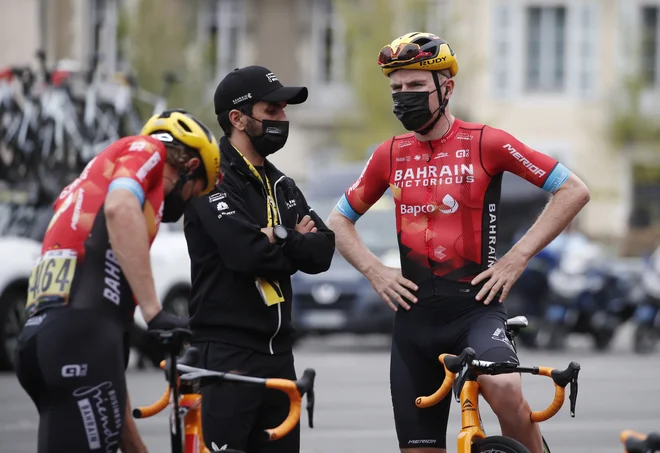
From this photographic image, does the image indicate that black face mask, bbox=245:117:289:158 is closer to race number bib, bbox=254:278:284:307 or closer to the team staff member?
the team staff member

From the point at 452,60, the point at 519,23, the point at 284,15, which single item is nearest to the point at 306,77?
the point at 284,15

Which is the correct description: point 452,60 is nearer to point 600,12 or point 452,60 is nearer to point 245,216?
point 245,216

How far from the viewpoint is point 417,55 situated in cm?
706

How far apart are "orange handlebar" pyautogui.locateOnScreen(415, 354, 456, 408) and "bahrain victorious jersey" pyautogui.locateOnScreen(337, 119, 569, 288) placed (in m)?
0.62

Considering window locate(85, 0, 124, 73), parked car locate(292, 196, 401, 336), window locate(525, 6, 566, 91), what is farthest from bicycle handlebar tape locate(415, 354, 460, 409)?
window locate(525, 6, 566, 91)

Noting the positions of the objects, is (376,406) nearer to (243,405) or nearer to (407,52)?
(407,52)

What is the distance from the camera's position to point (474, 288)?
23.0 feet

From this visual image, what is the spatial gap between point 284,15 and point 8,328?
115 feet

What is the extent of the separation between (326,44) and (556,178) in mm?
43306

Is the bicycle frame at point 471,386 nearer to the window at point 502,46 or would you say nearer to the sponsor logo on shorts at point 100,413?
the sponsor logo on shorts at point 100,413

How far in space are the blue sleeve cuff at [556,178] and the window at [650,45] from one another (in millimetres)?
41268

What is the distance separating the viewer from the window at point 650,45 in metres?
47.6

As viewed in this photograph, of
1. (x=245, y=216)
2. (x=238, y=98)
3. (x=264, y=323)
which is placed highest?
(x=238, y=98)

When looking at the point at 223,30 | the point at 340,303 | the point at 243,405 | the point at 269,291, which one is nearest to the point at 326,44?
the point at 223,30
